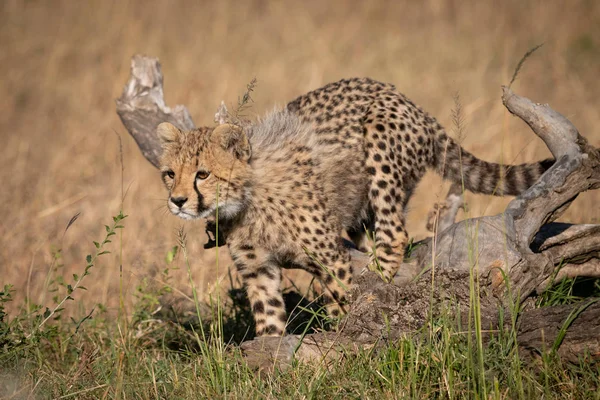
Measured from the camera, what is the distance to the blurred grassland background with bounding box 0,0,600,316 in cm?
566

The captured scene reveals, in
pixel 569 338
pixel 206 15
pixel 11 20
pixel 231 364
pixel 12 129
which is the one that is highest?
pixel 206 15

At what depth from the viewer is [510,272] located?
10.3 ft

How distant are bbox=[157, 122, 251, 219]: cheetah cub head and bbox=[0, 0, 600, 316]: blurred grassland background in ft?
4.10

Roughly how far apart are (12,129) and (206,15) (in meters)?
3.54

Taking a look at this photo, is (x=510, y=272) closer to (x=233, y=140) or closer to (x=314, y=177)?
(x=314, y=177)

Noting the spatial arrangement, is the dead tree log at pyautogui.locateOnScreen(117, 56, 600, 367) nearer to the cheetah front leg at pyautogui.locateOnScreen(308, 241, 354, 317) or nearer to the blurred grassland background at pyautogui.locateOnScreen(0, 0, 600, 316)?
the cheetah front leg at pyautogui.locateOnScreen(308, 241, 354, 317)

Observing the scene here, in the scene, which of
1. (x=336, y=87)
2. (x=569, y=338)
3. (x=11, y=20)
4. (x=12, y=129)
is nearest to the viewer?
(x=569, y=338)

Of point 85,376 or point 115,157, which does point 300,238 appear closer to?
point 85,376

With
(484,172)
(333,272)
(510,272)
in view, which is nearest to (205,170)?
(333,272)

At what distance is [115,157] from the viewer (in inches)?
287

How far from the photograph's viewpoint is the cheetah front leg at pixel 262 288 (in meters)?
3.76

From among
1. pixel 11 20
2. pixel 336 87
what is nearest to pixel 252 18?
pixel 11 20

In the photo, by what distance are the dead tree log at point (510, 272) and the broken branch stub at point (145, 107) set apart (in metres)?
1.54

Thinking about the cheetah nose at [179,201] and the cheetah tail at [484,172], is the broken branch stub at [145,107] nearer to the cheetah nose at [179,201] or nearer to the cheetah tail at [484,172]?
Answer: the cheetah nose at [179,201]
